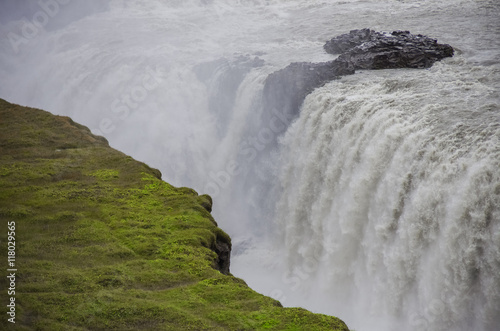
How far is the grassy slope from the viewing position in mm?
8555

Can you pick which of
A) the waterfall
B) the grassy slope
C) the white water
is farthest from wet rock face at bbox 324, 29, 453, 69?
the grassy slope

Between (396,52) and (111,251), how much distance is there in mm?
18940

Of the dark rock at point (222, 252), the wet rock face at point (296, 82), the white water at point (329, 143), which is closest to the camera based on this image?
the dark rock at point (222, 252)

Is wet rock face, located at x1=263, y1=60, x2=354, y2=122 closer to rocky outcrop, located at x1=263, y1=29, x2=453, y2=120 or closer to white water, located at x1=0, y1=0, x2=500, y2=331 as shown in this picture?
rocky outcrop, located at x1=263, y1=29, x2=453, y2=120

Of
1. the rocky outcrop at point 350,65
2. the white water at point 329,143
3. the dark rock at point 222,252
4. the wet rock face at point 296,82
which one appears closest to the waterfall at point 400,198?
the white water at point 329,143

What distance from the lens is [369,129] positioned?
17.8 metres

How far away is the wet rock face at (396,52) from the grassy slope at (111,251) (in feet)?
47.0

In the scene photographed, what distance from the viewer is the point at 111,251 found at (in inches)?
417

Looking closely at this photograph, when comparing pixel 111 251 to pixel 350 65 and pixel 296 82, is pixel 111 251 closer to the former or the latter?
pixel 296 82

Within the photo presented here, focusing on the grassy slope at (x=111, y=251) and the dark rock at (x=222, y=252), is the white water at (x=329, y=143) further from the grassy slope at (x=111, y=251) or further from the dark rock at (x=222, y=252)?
the grassy slope at (x=111, y=251)

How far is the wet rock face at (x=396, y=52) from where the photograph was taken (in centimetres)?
2398

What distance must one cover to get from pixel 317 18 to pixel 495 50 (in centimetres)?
1894

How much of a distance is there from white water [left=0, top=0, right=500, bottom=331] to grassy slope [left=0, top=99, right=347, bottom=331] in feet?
19.3

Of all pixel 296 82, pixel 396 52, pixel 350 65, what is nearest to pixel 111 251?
pixel 296 82
